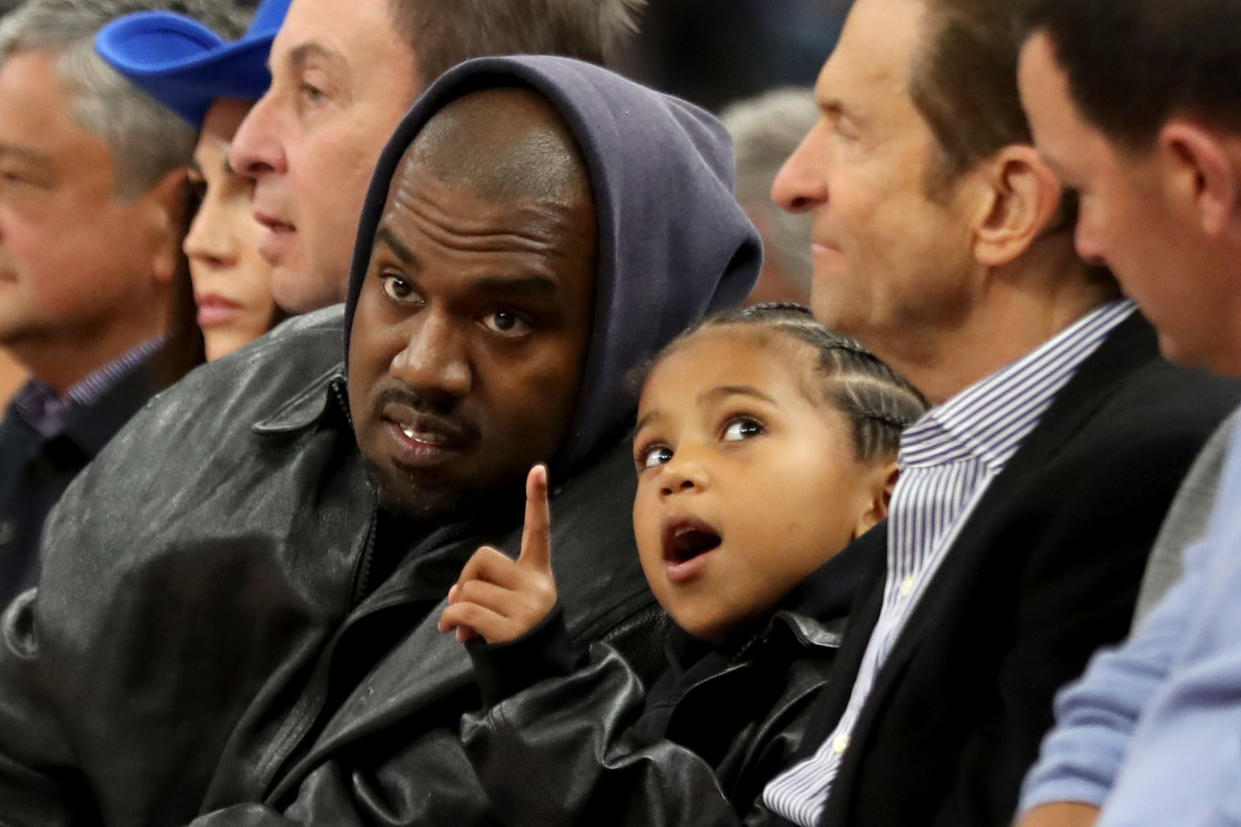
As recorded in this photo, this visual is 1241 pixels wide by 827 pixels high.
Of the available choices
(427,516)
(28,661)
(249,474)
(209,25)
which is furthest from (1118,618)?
(209,25)

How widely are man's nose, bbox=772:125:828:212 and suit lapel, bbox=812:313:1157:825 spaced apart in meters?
0.32

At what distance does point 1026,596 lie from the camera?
1507 mm

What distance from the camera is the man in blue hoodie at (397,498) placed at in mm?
2246

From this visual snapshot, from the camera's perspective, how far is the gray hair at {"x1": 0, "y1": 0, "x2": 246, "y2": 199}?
3477 millimetres

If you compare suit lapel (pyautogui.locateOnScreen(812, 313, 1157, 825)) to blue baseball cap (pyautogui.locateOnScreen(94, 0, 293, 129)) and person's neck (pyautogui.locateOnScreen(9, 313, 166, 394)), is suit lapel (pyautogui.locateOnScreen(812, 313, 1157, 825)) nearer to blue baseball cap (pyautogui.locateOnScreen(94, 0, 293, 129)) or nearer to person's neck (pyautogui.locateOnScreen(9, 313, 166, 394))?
blue baseball cap (pyautogui.locateOnScreen(94, 0, 293, 129))

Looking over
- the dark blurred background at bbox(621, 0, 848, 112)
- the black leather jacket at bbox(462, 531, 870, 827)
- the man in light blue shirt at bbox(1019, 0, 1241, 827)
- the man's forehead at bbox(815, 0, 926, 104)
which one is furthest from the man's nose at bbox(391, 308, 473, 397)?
the dark blurred background at bbox(621, 0, 848, 112)

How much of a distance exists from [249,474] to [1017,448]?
47.2 inches

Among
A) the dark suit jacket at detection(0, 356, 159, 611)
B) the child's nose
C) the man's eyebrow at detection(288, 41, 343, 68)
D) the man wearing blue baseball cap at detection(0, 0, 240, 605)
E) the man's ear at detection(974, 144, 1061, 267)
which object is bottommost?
the dark suit jacket at detection(0, 356, 159, 611)

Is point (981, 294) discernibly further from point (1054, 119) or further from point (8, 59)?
point (8, 59)

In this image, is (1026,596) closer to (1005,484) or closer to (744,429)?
(1005,484)

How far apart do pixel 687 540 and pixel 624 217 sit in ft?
1.23

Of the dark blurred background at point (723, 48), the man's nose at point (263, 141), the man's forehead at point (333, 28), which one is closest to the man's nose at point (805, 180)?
the man's forehead at point (333, 28)

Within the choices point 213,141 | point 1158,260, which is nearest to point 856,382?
point 1158,260

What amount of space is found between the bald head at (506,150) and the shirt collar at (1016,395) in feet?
2.17
